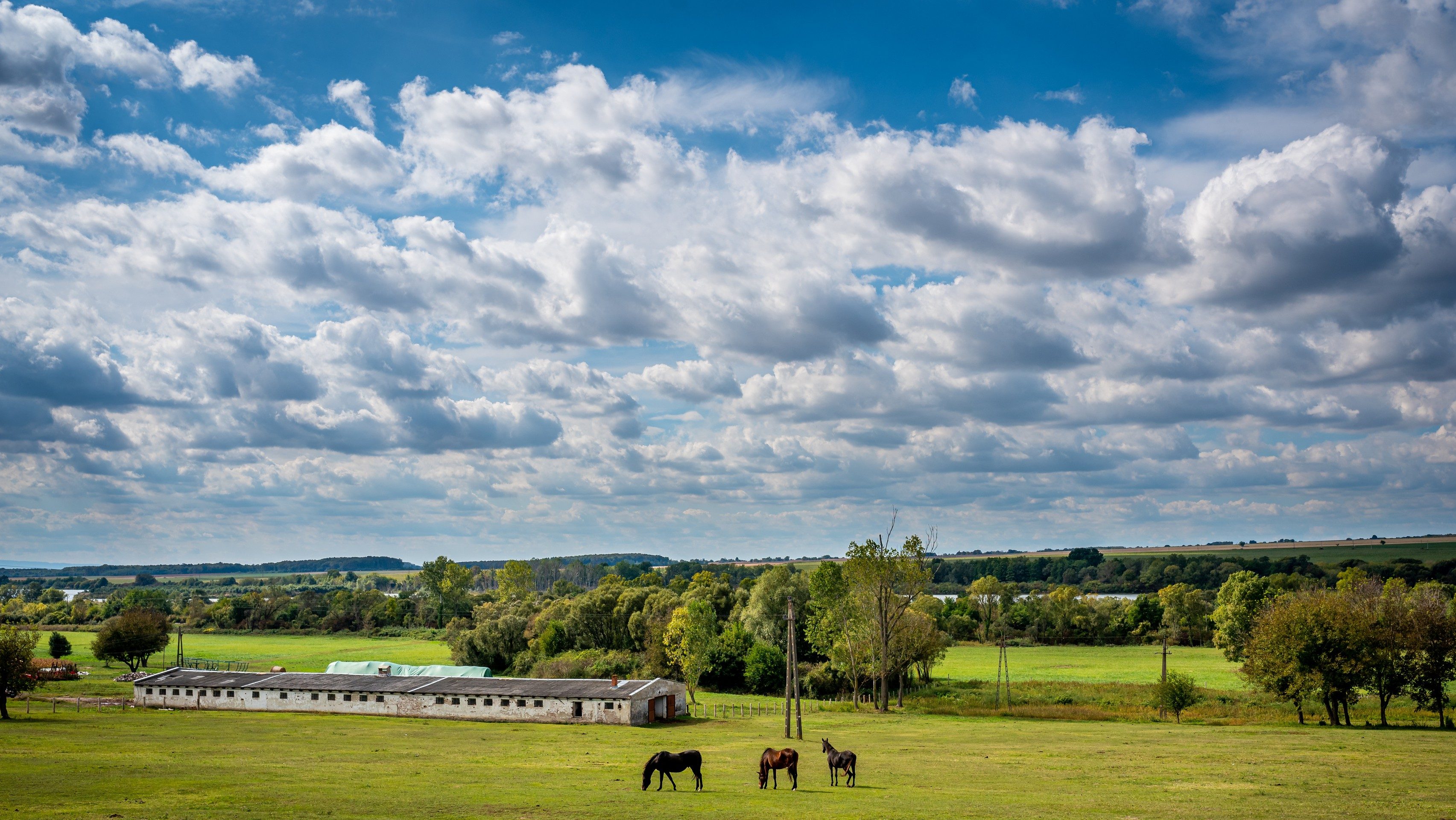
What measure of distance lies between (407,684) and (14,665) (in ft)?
74.7

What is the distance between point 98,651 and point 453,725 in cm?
6367

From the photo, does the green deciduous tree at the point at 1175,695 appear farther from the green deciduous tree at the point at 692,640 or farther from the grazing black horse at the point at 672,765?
the green deciduous tree at the point at 692,640

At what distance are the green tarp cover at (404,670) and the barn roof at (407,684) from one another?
5.49 metres

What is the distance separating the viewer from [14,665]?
48.8 meters

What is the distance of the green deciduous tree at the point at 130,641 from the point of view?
93.4 m

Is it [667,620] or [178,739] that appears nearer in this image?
[178,739]

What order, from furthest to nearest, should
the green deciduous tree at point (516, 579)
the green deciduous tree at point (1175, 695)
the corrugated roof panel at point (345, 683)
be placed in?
the green deciduous tree at point (516, 579) → the corrugated roof panel at point (345, 683) → the green deciduous tree at point (1175, 695)

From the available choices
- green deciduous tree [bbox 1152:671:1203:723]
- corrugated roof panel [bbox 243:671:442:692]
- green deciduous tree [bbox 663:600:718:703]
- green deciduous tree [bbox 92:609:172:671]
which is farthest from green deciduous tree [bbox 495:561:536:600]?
green deciduous tree [bbox 1152:671:1203:723]

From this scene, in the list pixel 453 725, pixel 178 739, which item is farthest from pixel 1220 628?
pixel 178 739

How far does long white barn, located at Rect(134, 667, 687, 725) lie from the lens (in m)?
57.2

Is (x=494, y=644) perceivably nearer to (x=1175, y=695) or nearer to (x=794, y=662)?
(x=794, y=662)

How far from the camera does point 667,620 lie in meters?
94.4

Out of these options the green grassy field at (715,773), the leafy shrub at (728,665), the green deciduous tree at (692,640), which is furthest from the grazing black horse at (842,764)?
the leafy shrub at (728,665)

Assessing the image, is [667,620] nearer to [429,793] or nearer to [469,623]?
[469,623]
